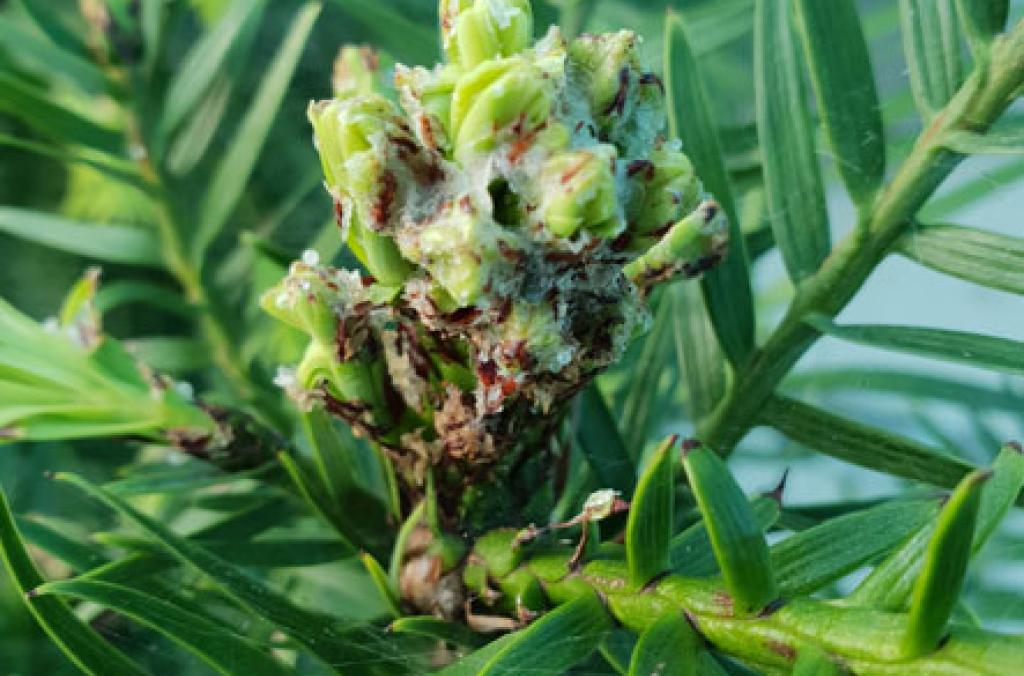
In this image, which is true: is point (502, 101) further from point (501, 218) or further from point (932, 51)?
point (932, 51)

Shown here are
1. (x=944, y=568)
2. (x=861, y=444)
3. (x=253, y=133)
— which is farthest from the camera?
(x=253, y=133)

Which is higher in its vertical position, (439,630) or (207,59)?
(207,59)

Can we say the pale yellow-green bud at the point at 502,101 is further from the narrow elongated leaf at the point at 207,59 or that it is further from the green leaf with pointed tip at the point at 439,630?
the narrow elongated leaf at the point at 207,59

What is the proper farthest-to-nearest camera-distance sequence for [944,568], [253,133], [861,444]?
1. [253,133]
2. [861,444]
3. [944,568]

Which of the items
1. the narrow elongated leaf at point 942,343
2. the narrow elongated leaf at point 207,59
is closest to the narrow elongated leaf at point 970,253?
the narrow elongated leaf at point 942,343

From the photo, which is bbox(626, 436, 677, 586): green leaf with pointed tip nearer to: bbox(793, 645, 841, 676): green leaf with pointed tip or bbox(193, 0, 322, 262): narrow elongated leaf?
bbox(793, 645, 841, 676): green leaf with pointed tip

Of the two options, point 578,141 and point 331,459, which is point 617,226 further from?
point 331,459

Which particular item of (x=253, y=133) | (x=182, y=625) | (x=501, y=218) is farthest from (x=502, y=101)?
(x=253, y=133)
